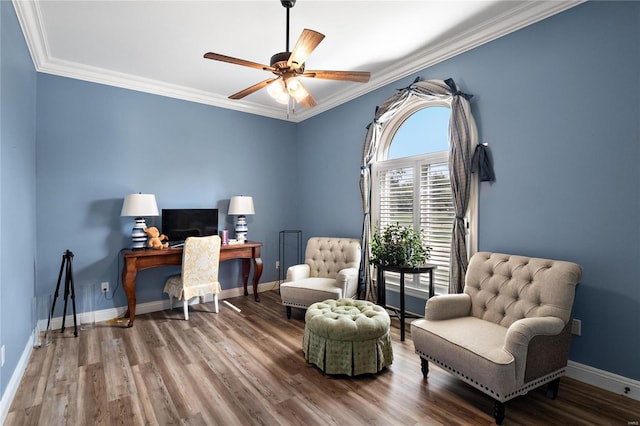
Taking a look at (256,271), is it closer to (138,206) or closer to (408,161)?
(138,206)

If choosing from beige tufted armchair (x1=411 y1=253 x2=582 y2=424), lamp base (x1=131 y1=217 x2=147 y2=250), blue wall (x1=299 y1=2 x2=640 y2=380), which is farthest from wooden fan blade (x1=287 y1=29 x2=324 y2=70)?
lamp base (x1=131 y1=217 x2=147 y2=250)

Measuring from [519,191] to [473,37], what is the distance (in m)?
1.45

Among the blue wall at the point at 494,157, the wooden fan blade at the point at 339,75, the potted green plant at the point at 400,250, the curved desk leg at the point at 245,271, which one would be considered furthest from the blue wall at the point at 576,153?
the curved desk leg at the point at 245,271

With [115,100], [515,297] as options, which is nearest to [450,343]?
[515,297]

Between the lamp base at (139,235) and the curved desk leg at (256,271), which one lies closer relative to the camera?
the lamp base at (139,235)

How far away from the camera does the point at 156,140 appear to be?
4180mm

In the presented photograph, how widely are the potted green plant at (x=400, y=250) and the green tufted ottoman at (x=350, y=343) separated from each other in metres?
0.70

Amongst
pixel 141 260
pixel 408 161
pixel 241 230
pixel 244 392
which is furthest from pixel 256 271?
pixel 408 161

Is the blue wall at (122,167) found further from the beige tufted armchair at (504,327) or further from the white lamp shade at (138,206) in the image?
the beige tufted armchair at (504,327)

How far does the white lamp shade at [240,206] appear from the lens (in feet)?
14.9

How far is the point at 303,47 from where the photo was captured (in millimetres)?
2088

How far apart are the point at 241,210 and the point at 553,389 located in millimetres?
3730

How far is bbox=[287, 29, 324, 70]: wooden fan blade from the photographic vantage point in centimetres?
195

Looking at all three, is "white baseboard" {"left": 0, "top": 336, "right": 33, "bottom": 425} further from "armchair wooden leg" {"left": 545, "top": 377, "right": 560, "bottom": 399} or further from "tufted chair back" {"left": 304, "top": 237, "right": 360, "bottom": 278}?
"armchair wooden leg" {"left": 545, "top": 377, "right": 560, "bottom": 399}
